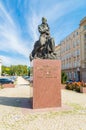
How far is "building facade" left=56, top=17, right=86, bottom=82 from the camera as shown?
52219mm

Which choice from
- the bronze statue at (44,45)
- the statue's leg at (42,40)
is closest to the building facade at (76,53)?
the bronze statue at (44,45)

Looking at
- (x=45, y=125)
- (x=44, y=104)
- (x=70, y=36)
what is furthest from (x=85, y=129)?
(x=70, y=36)

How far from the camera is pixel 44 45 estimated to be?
11570mm

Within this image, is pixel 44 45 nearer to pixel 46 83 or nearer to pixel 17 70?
pixel 46 83

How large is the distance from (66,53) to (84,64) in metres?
16.6

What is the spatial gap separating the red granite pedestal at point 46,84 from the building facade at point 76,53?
40.9m

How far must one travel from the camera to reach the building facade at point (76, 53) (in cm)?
5222

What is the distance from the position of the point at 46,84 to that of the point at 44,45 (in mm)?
2606

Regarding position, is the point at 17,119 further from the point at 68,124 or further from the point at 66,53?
the point at 66,53

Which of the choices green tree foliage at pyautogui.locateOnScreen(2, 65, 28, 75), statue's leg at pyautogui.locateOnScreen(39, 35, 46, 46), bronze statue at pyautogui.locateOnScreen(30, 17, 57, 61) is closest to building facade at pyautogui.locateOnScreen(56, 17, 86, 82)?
bronze statue at pyautogui.locateOnScreen(30, 17, 57, 61)

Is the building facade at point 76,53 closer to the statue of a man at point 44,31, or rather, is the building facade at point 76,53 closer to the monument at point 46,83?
the statue of a man at point 44,31

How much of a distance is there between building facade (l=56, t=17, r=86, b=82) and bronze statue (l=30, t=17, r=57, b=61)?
1575 inches

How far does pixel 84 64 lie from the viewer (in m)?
51.8

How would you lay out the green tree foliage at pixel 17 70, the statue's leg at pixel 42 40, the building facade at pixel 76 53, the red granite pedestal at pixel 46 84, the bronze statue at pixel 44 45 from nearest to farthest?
the red granite pedestal at pixel 46 84
the bronze statue at pixel 44 45
the statue's leg at pixel 42 40
the building facade at pixel 76 53
the green tree foliage at pixel 17 70
